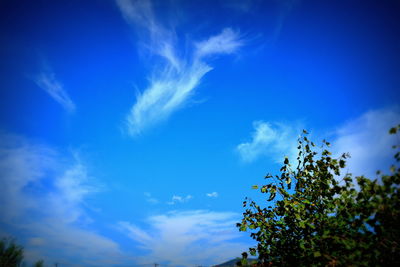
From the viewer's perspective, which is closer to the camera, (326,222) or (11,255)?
(326,222)

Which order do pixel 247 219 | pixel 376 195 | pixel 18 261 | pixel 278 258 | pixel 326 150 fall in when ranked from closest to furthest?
1. pixel 376 195
2. pixel 278 258
3. pixel 247 219
4. pixel 326 150
5. pixel 18 261

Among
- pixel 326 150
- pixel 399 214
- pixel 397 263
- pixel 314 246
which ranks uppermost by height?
pixel 326 150

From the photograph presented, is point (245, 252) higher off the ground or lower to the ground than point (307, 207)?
lower

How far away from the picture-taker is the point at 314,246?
19.1 feet

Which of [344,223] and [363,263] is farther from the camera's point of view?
[344,223]

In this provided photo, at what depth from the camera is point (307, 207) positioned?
7.09m

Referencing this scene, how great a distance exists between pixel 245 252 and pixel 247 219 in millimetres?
963

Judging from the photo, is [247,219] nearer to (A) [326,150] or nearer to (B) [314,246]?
(B) [314,246]

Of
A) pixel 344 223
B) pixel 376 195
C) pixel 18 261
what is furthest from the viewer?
pixel 18 261

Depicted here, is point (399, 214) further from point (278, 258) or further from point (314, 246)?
point (278, 258)

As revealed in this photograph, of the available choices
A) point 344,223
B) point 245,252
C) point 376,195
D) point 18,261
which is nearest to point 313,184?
point 344,223

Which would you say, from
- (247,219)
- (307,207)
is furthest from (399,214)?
(247,219)

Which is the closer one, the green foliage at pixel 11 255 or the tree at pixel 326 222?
the tree at pixel 326 222

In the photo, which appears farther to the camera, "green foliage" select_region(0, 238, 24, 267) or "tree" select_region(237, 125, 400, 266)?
"green foliage" select_region(0, 238, 24, 267)
